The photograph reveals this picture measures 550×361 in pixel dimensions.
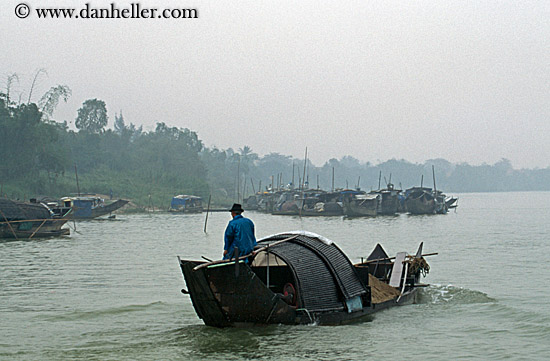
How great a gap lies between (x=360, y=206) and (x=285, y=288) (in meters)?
38.8

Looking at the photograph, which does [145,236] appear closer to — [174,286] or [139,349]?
[174,286]

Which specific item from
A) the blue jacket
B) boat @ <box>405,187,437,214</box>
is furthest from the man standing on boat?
boat @ <box>405,187,437,214</box>

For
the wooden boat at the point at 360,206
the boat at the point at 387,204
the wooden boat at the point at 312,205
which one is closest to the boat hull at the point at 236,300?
the wooden boat at the point at 360,206

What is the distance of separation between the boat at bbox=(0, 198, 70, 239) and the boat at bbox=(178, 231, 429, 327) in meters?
16.1

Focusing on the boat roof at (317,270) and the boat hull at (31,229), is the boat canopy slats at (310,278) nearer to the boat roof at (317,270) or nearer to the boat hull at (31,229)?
the boat roof at (317,270)

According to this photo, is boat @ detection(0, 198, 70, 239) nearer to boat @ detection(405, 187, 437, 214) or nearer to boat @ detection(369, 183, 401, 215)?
boat @ detection(369, 183, 401, 215)

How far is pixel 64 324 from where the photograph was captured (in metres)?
9.73

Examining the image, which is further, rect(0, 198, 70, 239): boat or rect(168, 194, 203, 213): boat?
rect(168, 194, 203, 213): boat

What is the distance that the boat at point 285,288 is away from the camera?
8148mm

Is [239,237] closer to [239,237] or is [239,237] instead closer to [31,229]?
[239,237]

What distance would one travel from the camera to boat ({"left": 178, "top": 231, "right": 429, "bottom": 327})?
815 cm

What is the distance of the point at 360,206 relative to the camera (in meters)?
47.2

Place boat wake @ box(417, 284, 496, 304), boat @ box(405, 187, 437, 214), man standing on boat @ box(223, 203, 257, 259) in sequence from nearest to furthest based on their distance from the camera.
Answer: man standing on boat @ box(223, 203, 257, 259)
boat wake @ box(417, 284, 496, 304)
boat @ box(405, 187, 437, 214)

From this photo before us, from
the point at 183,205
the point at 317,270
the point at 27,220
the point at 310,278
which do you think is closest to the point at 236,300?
the point at 310,278
